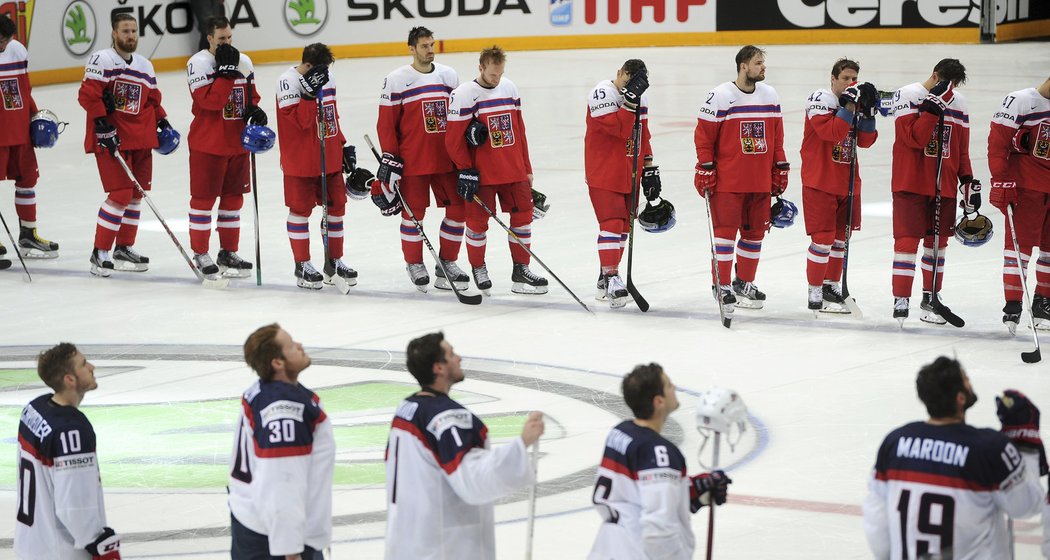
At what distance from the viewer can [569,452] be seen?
648cm

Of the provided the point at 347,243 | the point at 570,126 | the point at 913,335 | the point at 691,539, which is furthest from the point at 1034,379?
the point at 570,126

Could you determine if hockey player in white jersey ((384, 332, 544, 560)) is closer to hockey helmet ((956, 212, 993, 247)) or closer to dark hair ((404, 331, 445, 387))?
dark hair ((404, 331, 445, 387))

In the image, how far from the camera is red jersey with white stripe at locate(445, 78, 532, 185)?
30.5 feet

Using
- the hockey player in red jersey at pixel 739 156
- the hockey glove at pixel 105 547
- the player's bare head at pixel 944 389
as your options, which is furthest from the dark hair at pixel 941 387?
the hockey player in red jersey at pixel 739 156

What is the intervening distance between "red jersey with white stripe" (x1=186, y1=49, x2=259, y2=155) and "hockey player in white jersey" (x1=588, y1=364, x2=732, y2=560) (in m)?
6.49

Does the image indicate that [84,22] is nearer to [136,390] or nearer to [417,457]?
[136,390]

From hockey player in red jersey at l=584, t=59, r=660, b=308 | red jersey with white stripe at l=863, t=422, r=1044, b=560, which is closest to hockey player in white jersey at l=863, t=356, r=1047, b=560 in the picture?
red jersey with white stripe at l=863, t=422, r=1044, b=560

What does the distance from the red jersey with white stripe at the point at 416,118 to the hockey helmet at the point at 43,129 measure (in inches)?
105

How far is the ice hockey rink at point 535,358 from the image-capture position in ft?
19.0

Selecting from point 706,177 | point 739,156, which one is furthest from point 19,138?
point 739,156

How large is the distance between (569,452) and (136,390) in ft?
7.81

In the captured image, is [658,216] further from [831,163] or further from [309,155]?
[309,155]

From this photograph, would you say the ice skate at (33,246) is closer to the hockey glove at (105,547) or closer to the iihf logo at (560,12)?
the hockey glove at (105,547)

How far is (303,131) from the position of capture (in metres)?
9.73
